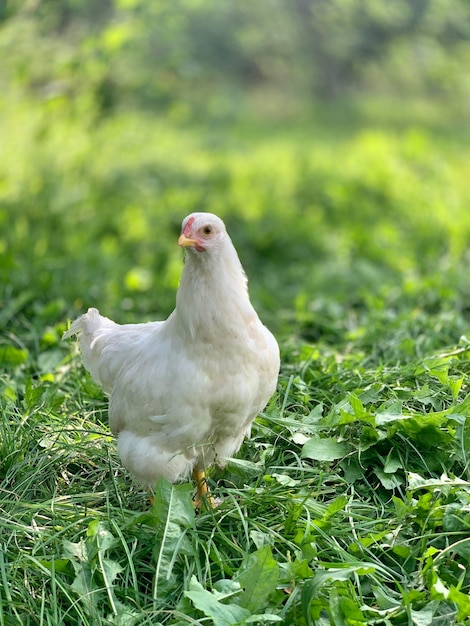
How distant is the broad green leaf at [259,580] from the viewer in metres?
2.19

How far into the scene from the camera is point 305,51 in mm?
14094

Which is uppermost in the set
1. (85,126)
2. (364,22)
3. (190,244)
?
(190,244)

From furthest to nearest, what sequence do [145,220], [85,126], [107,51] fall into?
[85,126], [145,220], [107,51]

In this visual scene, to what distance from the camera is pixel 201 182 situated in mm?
8820

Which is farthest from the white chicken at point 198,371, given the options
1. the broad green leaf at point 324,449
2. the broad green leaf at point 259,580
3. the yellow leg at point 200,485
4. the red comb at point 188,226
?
the broad green leaf at point 259,580

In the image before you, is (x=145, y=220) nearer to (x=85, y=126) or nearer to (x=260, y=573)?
(x=85, y=126)

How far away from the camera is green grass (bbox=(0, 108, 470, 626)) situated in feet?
7.43

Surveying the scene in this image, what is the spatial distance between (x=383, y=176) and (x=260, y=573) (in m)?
7.05

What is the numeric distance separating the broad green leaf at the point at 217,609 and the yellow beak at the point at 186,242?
98 cm

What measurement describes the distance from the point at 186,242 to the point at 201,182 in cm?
664

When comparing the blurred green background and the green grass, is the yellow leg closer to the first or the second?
the green grass

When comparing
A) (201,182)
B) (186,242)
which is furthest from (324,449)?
(201,182)

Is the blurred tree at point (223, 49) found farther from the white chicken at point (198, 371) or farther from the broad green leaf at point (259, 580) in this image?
the broad green leaf at point (259, 580)

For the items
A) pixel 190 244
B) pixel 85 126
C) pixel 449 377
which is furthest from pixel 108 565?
pixel 85 126
